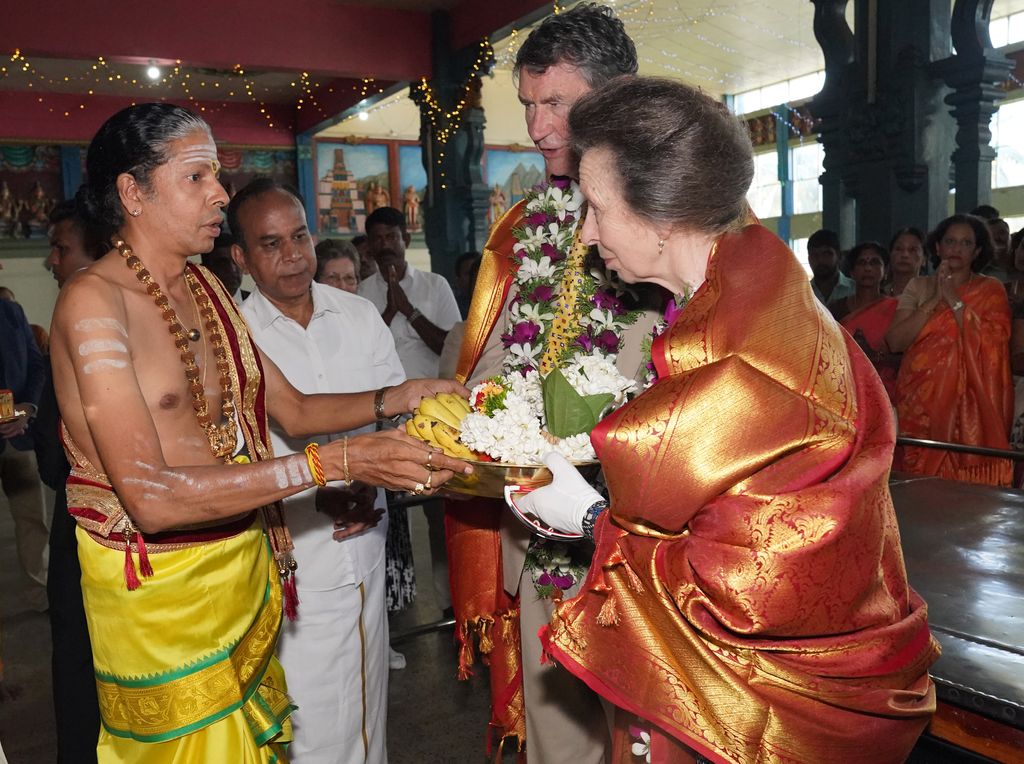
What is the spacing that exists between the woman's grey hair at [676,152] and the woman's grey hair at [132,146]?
1126 mm

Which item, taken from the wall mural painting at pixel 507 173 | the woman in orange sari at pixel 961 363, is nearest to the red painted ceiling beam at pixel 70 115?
the wall mural painting at pixel 507 173

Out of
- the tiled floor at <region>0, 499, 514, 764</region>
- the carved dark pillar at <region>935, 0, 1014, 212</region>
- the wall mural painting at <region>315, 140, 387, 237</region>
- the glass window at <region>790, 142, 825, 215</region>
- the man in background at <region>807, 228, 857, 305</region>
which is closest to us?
the tiled floor at <region>0, 499, 514, 764</region>

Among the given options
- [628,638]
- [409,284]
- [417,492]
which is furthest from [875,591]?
[409,284]

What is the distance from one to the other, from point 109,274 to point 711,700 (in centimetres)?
173

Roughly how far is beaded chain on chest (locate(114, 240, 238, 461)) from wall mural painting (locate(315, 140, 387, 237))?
46.9 feet

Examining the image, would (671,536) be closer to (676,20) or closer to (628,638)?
(628,638)

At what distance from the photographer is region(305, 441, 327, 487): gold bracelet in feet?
6.88

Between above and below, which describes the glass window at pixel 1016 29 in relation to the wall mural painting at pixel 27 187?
above

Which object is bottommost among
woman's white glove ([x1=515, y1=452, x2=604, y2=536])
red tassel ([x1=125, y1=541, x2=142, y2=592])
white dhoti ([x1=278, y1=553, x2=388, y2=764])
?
white dhoti ([x1=278, y1=553, x2=388, y2=764])

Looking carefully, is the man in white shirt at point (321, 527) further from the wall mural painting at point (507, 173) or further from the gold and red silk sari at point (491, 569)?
the wall mural painting at point (507, 173)

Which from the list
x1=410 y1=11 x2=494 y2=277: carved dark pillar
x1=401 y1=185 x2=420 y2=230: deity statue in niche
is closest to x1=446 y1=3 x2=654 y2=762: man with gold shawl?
x1=410 y1=11 x2=494 y2=277: carved dark pillar

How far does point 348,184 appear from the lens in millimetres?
16484

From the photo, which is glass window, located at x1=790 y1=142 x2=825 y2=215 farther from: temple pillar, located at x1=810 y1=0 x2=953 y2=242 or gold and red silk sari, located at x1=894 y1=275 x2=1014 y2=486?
gold and red silk sari, located at x1=894 y1=275 x2=1014 y2=486

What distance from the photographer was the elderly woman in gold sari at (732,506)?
1473 millimetres
